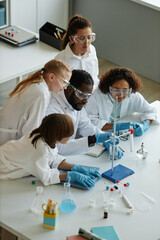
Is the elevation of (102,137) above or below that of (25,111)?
below

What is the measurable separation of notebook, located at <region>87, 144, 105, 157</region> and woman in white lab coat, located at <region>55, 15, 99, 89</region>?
34.2 inches

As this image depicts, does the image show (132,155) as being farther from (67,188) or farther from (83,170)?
(67,188)

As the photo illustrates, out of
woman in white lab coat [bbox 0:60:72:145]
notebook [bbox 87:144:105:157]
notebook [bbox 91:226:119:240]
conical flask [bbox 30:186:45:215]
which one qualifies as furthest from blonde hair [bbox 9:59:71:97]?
notebook [bbox 91:226:119:240]

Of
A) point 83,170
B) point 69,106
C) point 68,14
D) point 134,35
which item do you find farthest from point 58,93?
point 68,14

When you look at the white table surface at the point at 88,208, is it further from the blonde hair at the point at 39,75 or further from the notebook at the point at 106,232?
the blonde hair at the point at 39,75

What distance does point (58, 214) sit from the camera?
257 centimetres

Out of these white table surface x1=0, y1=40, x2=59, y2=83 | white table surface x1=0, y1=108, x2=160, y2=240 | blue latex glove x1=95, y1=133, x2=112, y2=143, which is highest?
white table surface x1=0, y1=40, x2=59, y2=83

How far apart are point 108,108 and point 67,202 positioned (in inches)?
44.5

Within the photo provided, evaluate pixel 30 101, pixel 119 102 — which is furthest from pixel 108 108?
pixel 30 101

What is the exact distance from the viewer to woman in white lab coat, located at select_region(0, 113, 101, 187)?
2721 millimetres

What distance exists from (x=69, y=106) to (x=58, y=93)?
0.40ft

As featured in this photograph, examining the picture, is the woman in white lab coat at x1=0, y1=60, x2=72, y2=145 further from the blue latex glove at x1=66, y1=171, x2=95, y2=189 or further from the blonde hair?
the blue latex glove at x1=66, y1=171, x2=95, y2=189

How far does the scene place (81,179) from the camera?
280 cm

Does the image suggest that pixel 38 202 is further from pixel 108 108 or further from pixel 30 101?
pixel 108 108
